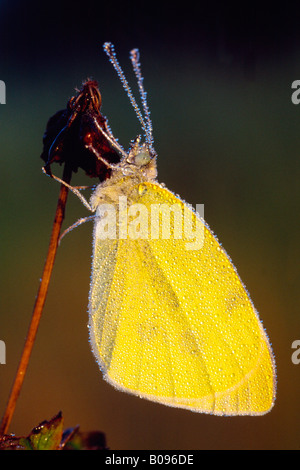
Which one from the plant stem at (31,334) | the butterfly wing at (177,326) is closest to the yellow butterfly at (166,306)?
the butterfly wing at (177,326)

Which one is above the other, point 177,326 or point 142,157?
point 142,157

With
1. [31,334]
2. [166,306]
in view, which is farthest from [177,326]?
[31,334]

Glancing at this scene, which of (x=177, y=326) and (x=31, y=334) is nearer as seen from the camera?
(x=31, y=334)

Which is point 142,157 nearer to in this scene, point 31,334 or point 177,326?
point 177,326

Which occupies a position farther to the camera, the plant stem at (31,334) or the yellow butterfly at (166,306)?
the yellow butterfly at (166,306)

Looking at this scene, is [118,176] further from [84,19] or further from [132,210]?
[84,19]

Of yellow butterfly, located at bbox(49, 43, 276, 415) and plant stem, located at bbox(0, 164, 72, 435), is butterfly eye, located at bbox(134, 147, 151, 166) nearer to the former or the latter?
yellow butterfly, located at bbox(49, 43, 276, 415)

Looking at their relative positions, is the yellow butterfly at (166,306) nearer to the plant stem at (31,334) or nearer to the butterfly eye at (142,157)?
the butterfly eye at (142,157)

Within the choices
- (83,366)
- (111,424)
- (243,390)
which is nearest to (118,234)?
(243,390)

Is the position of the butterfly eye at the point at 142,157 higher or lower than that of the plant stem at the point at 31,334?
higher
